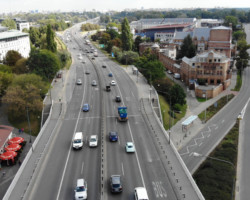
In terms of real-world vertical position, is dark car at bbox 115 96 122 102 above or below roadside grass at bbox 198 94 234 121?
above

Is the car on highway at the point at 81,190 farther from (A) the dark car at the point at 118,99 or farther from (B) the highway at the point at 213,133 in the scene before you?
(A) the dark car at the point at 118,99

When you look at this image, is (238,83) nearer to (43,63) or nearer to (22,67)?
(43,63)

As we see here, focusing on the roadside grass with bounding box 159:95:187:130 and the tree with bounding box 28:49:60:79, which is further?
the tree with bounding box 28:49:60:79

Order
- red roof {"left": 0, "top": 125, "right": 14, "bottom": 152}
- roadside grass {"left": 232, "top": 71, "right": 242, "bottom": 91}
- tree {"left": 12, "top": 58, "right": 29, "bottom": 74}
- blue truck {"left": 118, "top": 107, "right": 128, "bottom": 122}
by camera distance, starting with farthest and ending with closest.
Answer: roadside grass {"left": 232, "top": 71, "right": 242, "bottom": 91}, tree {"left": 12, "top": 58, "right": 29, "bottom": 74}, blue truck {"left": 118, "top": 107, "right": 128, "bottom": 122}, red roof {"left": 0, "top": 125, "right": 14, "bottom": 152}

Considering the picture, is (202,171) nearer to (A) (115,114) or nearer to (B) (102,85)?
(A) (115,114)

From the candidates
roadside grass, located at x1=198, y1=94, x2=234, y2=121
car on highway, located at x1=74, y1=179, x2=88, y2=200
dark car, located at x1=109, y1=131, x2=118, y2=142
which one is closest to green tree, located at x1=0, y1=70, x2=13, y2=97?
dark car, located at x1=109, y1=131, x2=118, y2=142

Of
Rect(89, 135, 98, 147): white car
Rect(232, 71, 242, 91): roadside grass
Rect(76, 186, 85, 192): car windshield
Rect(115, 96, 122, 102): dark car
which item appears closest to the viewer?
Rect(76, 186, 85, 192): car windshield

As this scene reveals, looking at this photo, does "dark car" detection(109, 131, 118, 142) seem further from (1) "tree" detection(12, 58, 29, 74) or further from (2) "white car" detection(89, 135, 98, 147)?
(1) "tree" detection(12, 58, 29, 74)
